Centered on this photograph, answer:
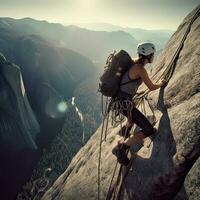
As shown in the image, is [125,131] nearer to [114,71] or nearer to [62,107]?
[114,71]

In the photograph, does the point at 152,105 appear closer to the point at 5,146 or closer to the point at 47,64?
the point at 5,146

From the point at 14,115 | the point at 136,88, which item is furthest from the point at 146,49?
the point at 14,115

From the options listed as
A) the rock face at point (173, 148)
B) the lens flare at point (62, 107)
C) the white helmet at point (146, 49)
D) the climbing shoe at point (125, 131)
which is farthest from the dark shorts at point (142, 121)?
the lens flare at point (62, 107)

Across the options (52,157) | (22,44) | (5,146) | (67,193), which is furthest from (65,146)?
(22,44)

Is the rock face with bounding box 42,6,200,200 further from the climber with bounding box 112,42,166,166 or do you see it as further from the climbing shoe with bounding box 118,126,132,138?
the climbing shoe with bounding box 118,126,132,138

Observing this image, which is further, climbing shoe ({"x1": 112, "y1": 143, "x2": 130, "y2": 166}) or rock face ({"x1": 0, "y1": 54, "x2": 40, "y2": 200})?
rock face ({"x1": 0, "y1": 54, "x2": 40, "y2": 200})

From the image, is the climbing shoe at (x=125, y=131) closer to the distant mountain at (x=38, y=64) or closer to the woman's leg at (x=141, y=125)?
the woman's leg at (x=141, y=125)

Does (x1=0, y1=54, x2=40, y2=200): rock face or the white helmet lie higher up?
the white helmet

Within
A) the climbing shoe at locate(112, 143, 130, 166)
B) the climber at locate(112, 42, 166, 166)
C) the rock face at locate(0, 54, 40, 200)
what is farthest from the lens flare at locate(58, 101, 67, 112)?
the climber at locate(112, 42, 166, 166)
